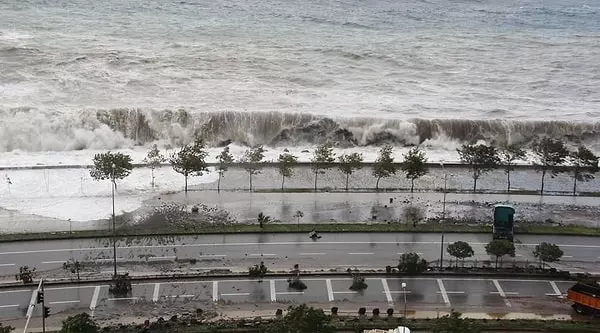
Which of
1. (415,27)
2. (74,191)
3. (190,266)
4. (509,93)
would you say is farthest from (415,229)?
(415,27)

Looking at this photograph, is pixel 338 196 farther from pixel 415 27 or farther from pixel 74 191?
pixel 415 27

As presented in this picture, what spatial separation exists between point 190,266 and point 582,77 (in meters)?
99.2

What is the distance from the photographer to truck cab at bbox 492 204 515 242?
65.9m

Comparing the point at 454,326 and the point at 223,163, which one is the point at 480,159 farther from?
the point at 454,326

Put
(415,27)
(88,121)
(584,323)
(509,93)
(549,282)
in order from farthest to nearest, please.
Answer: (415,27)
(509,93)
(88,121)
(549,282)
(584,323)

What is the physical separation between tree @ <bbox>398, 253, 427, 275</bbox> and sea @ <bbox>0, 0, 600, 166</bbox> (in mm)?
37357

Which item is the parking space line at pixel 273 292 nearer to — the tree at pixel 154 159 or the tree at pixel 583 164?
the tree at pixel 154 159

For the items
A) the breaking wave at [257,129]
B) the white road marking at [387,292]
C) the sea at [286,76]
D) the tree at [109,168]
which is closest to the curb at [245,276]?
the white road marking at [387,292]

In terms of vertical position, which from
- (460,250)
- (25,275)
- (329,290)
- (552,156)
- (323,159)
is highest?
(552,156)

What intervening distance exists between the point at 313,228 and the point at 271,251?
6.06 metres

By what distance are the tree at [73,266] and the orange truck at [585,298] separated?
124ft

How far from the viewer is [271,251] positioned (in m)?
62.8

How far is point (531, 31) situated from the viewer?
16775 cm

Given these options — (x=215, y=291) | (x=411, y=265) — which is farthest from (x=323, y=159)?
(x=215, y=291)
